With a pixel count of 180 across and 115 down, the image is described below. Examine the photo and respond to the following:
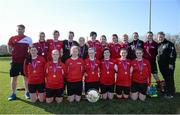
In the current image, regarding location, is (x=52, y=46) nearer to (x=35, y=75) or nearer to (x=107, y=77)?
(x=35, y=75)

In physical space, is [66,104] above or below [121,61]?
below

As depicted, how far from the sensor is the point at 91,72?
27.4 ft

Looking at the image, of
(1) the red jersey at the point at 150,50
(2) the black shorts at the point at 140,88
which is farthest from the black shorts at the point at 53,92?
(1) the red jersey at the point at 150,50

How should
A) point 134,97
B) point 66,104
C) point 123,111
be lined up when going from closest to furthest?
point 123,111 → point 66,104 → point 134,97

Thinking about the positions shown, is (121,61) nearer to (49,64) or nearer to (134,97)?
(134,97)

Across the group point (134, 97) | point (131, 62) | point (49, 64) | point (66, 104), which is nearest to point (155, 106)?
point (134, 97)

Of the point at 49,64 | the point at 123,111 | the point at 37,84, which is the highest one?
the point at 49,64

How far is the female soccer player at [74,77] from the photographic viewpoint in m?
8.14

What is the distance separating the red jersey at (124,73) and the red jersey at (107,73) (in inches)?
8.1

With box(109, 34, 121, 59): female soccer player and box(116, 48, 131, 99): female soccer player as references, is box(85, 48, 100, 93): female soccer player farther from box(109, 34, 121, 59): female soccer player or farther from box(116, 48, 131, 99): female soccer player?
box(109, 34, 121, 59): female soccer player

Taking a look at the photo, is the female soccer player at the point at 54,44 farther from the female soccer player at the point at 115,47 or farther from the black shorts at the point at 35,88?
the female soccer player at the point at 115,47

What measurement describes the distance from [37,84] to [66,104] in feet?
3.63

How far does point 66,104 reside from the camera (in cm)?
779

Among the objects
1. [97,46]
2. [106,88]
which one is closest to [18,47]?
[97,46]
